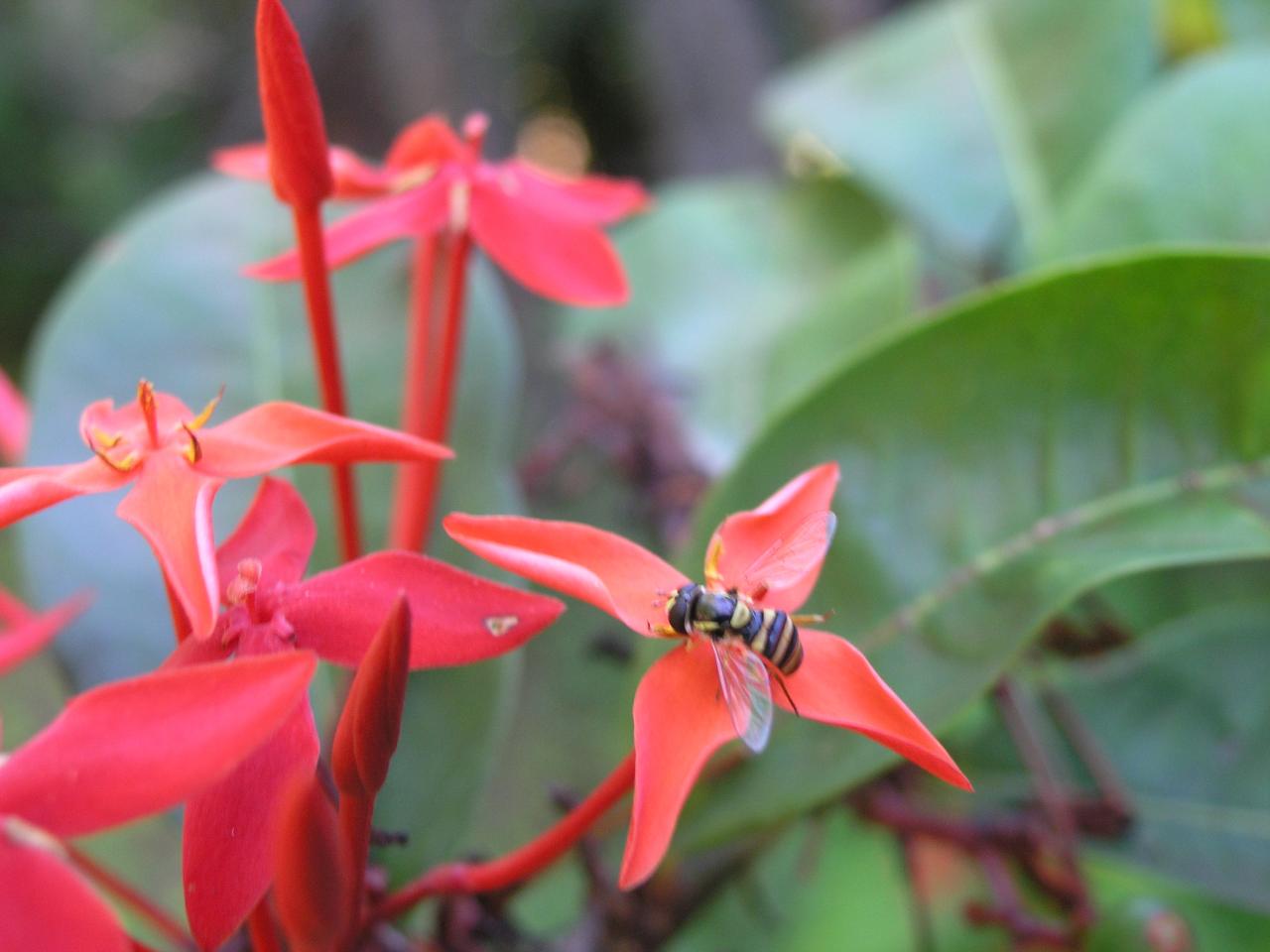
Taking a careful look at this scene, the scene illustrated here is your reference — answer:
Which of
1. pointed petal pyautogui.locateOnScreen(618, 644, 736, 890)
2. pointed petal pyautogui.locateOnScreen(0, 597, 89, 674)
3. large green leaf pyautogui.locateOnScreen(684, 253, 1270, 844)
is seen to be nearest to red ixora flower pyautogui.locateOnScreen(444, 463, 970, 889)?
pointed petal pyautogui.locateOnScreen(618, 644, 736, 890)

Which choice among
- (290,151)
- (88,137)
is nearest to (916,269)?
(290,151)

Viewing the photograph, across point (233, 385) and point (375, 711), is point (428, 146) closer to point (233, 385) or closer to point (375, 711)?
point (233, 385)

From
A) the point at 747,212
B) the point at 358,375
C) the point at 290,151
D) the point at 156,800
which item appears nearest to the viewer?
the point at 156,800

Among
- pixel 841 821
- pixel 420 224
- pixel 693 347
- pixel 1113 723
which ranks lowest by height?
pixel 841 821

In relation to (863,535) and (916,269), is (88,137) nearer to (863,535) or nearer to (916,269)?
(916,269)

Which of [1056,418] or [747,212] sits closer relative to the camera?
[1056,418]

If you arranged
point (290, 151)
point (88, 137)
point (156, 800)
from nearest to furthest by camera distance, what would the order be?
point (156, 800), point (290, 151), point (88, 137)

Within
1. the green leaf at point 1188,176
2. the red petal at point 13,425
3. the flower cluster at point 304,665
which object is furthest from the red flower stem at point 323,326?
the green leaf at point 1188,176

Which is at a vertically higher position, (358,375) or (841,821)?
(358,375)
